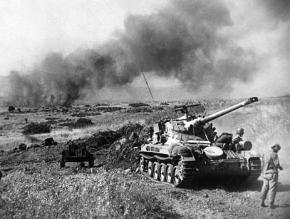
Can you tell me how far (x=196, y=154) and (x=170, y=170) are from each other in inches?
51.1

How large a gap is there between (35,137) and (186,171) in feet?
76.6

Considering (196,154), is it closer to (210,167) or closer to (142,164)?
(210,167)

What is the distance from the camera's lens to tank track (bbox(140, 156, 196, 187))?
11.8m

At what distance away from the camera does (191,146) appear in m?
12.9

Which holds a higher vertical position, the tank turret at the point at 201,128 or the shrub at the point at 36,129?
the tank turret at the point at 201,128

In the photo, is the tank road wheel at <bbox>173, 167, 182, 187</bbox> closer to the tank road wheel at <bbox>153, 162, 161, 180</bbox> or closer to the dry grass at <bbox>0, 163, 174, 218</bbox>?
the tank road wheel at <bbox>153, 162, 161, 180</bbox>

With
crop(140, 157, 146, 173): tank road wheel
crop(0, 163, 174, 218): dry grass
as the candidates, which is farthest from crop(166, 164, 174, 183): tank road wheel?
crop(140, 157, 146, 173): tank road wheel

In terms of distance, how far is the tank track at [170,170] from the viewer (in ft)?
38.9

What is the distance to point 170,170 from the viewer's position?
13039 millimetres

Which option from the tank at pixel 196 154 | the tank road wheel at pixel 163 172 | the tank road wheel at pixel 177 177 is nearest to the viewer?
the tank at pixel 196 154

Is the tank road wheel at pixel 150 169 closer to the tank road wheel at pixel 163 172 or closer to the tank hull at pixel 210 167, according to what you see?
the tank road wheel at pixel 163 172

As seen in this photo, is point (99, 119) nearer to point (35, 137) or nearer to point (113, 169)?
point (35, 137)

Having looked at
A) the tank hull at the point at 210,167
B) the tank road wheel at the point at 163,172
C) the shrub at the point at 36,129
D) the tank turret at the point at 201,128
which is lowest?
the shrub at the point at 36,129

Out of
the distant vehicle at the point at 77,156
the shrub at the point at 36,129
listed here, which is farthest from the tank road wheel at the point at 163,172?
the shrub at the point at 36,129
